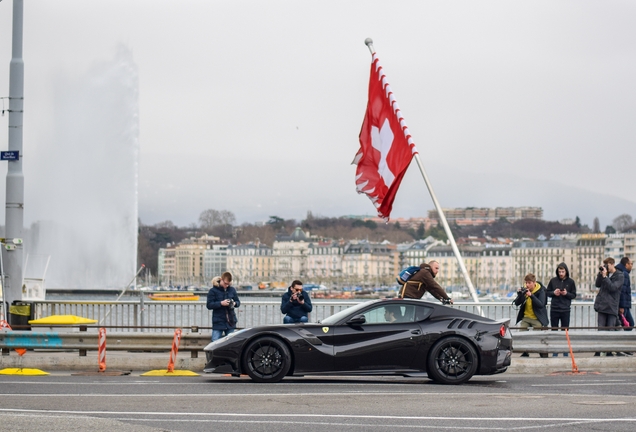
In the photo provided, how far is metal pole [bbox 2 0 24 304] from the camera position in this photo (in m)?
19.9

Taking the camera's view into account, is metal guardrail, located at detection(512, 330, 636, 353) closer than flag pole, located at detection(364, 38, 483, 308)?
Yes

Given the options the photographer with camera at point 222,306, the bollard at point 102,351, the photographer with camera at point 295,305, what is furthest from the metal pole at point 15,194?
the photographer with camera at point 295,305

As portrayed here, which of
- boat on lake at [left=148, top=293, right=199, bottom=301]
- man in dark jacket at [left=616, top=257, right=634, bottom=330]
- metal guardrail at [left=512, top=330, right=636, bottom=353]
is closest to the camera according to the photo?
metal guardrail at [left=512, top=330, right=636, bottom=353]

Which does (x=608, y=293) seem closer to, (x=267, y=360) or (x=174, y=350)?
(x=267, y=360)

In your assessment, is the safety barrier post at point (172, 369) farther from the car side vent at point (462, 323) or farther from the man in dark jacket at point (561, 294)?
the man in dark jacket at point (561, 294)

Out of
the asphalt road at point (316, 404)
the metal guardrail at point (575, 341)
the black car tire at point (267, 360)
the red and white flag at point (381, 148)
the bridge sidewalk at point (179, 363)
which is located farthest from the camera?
the red and white flag at point (381, 148)

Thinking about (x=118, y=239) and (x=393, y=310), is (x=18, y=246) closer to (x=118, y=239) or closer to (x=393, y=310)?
(x=393, y=310)

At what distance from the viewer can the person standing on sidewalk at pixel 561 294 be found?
18.6 metres

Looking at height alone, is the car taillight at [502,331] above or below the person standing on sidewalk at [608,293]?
below

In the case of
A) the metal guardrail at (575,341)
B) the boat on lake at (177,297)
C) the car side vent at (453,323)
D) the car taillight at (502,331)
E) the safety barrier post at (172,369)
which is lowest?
the boat on lake at (177,297)

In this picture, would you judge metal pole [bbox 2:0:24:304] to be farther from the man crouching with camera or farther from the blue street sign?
the man crouching with camera

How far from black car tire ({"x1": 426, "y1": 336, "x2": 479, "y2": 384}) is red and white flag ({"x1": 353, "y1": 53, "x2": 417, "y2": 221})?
558 cm

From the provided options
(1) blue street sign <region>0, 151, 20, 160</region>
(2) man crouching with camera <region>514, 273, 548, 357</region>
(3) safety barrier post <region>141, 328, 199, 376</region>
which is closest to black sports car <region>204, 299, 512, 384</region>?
(3) safety barrier post <region>141, 328, 199, 376</region>

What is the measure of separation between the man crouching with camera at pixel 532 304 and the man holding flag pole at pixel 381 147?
3053mm
